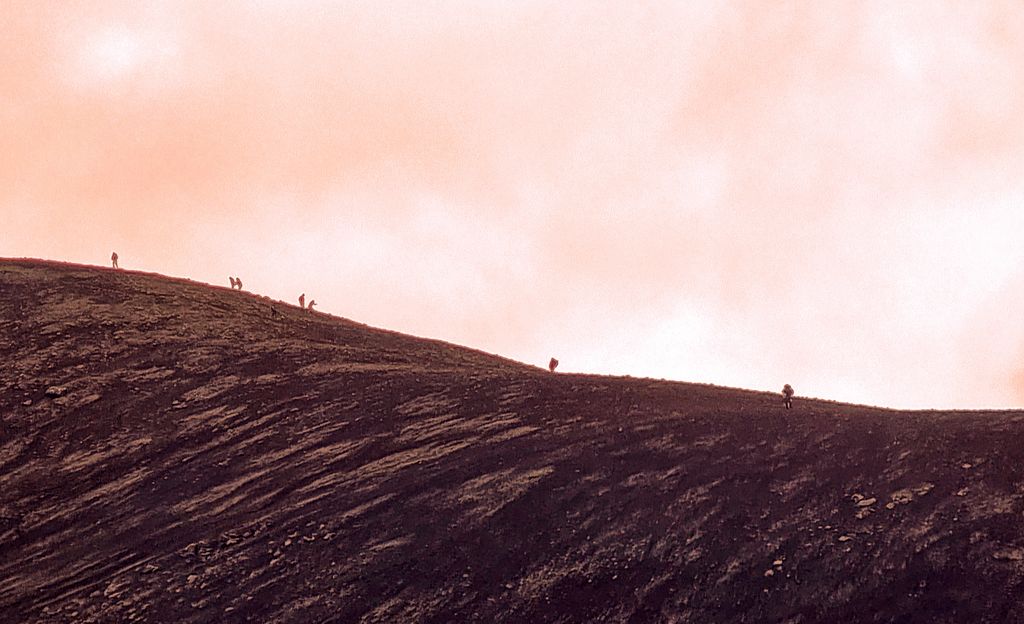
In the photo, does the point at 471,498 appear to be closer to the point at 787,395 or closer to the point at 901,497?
the point at 901,497

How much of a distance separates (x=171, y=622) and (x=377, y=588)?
7324 mm

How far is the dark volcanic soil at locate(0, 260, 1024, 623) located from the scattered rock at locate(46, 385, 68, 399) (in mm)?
219

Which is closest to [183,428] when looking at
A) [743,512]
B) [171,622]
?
[171,622]

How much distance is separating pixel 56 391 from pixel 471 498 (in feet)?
96.3

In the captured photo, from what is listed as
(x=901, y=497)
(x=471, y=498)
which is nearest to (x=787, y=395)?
(x=901, y=497)

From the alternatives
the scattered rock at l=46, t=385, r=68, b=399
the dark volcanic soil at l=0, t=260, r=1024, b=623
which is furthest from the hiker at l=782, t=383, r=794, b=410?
the scattered rock at l=46, t=385, r=68, b=399

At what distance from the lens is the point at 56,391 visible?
52.2 m

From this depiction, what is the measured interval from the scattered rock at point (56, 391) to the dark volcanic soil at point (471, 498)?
22cm

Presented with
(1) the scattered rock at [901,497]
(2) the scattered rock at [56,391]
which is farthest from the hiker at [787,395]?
(2) the scattered rock at [56,391]

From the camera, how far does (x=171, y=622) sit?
31344 millimetres

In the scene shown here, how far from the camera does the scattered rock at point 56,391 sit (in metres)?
51.8

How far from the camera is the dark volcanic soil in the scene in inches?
1185

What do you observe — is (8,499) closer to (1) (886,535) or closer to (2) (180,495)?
(2) (180,495)

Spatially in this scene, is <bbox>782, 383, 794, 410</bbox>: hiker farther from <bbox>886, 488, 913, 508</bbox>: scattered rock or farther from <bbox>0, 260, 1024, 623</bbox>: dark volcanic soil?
<bbox>886, 488, 913, 508</bbox>: scattered rock
